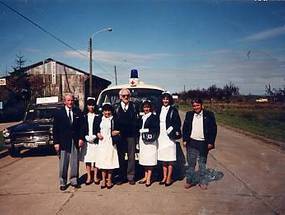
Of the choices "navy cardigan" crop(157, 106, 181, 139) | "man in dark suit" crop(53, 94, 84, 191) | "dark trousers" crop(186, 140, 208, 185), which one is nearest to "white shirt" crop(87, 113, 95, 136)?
"man in dark suit" crop(53, 94, 84, 191)

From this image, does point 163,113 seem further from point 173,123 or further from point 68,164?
point 68,164

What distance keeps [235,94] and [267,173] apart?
298 ft

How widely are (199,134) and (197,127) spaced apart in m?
0.14

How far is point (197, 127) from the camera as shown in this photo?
6512mm

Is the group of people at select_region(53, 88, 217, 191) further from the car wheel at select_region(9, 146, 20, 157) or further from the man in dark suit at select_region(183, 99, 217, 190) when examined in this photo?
the car wheel at select_region(9, 146, 20, 157)

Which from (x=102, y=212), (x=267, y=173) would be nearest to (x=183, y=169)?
(x=267, y=173)

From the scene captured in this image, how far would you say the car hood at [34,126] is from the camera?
1070cm

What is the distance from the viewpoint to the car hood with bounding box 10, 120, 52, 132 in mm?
10703

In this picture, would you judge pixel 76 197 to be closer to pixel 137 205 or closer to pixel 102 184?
pixel 102 184

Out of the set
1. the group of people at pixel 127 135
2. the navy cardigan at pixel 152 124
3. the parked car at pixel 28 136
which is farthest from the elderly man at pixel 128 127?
the parked car at pixel 28 136

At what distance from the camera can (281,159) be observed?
10094 mm

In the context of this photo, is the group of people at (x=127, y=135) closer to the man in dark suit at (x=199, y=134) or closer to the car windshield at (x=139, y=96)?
the man in dark suit at (x=199, y=134)

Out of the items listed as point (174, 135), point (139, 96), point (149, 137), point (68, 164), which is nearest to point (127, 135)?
point (149, 137)

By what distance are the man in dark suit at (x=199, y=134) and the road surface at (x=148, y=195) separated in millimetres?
532
